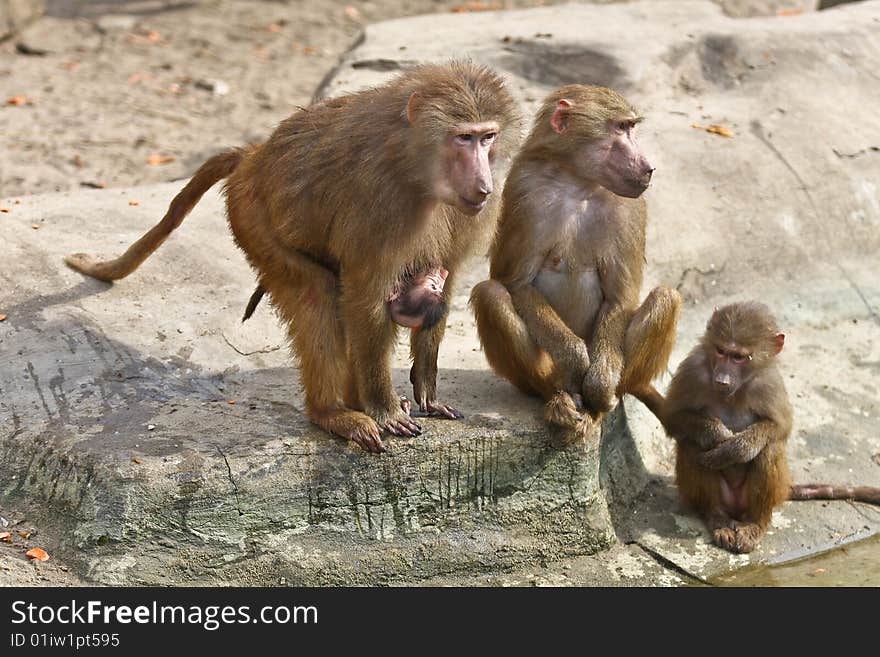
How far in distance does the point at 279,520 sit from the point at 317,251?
1.07 meters

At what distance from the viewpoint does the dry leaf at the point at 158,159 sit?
9.59 metres

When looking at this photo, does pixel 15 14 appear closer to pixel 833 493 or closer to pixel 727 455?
pixel 727 455

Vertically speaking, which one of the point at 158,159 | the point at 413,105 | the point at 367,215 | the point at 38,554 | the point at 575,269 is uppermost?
the point at 413,105

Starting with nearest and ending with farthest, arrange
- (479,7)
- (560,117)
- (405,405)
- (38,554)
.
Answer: (38,554), (405,405), (560,117), (479,7)

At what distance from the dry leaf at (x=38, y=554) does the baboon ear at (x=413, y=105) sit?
2166 mm

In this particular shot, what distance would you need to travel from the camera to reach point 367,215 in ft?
15.8

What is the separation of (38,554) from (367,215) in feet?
5.96

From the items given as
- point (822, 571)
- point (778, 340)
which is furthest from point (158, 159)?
point (822, 571)

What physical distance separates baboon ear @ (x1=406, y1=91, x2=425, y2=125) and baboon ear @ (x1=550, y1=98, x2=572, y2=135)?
0.92m

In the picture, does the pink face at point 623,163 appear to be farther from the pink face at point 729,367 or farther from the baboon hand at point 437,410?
the baboon hand at point 437,410

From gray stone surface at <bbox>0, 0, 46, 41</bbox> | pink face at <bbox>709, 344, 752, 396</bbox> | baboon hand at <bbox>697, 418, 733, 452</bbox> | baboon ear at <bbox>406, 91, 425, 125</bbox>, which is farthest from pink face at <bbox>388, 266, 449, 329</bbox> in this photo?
gray stone surface at <bbox>0, 0, 46, 41</bbox>

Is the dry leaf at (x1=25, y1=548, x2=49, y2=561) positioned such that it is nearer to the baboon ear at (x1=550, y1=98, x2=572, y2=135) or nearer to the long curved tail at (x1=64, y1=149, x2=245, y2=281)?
the long curved tail at (x1=64, y1=149, x2=245, y2=281)

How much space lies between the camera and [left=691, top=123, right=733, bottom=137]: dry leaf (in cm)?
809

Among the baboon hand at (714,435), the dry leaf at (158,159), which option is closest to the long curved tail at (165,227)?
Answer: the baboon hand at (714,435)
